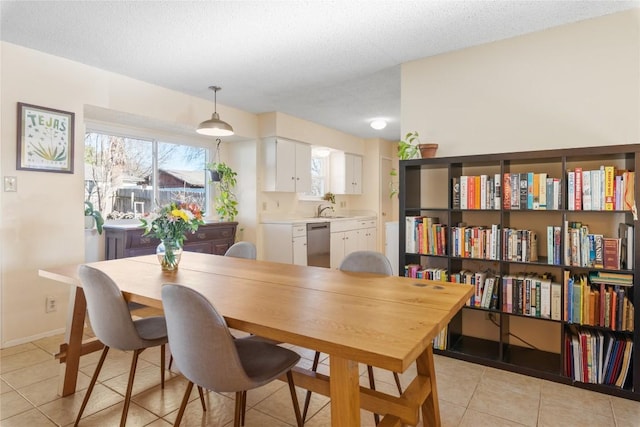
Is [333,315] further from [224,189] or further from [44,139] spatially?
[224,189]

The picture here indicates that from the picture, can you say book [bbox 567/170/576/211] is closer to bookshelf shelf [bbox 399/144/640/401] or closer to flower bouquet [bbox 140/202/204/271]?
bookshelf shelf [bbox 399/144/640/401]

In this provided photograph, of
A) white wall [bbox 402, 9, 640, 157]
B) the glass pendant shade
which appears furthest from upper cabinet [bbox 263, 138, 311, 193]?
white wall [bbox 402, 9, 640, 157]

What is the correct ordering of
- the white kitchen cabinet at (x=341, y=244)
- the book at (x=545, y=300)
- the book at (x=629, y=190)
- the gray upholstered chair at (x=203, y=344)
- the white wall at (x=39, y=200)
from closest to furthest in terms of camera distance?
1. the gray upholstered chair at (x=203, y=344)
2. the book at (x=629, y=190)
3. the book at (x=545, y=300)
4. the white wall at (x=39, y=200)
5. the white kitchen cabinet at (x=341, y=244)

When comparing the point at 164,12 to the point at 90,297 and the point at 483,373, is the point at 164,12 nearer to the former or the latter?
the point at 90,297

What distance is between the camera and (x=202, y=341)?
1.32 m

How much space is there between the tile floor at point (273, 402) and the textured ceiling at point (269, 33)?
243cm

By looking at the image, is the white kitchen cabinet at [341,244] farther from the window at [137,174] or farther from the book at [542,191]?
the book at [542,191]

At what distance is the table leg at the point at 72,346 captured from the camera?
2168 millimetres

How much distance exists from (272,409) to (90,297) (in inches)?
44.9

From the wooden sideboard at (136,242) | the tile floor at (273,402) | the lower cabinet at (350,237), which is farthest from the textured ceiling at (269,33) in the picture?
the lower cabinet at (350,237)

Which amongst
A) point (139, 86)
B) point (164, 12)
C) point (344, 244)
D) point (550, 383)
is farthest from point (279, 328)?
point (344, 244)

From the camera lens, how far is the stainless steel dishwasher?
520 centimetres

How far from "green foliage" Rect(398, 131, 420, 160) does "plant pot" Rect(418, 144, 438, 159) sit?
0.10 meters

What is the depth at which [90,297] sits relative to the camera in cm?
175
